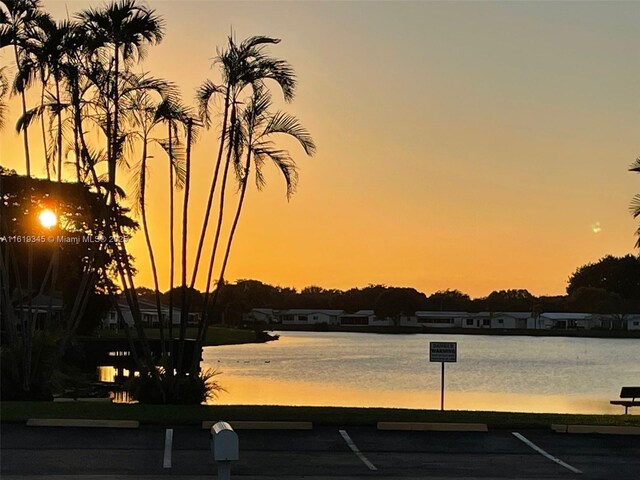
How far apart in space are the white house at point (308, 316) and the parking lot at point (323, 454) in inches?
6488

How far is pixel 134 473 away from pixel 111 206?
11.6m

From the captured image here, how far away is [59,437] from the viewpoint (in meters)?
16.6

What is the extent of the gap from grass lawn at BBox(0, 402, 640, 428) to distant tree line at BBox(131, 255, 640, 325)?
109488 mm

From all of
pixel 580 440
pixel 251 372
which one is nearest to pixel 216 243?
pixel 580 440

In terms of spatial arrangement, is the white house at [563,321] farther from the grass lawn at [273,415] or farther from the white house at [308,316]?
the grass lawn at [273,415]

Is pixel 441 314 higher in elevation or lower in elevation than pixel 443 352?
higher

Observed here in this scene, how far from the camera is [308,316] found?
18450 centimetres

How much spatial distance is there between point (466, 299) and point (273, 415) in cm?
16558

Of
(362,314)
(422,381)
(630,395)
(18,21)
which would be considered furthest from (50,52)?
(362,314)

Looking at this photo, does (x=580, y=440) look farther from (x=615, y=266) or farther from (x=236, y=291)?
(x=615, y=266)

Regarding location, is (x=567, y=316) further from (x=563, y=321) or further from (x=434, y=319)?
(x=434, y=319)

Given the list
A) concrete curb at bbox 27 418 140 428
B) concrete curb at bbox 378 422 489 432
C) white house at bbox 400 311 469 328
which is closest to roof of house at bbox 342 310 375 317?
white house at bbox 400 311 469 328

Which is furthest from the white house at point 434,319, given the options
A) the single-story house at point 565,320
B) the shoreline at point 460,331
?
the single-story house at point 565,320

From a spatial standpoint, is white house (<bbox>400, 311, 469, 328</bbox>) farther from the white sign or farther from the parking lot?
the parking lot
